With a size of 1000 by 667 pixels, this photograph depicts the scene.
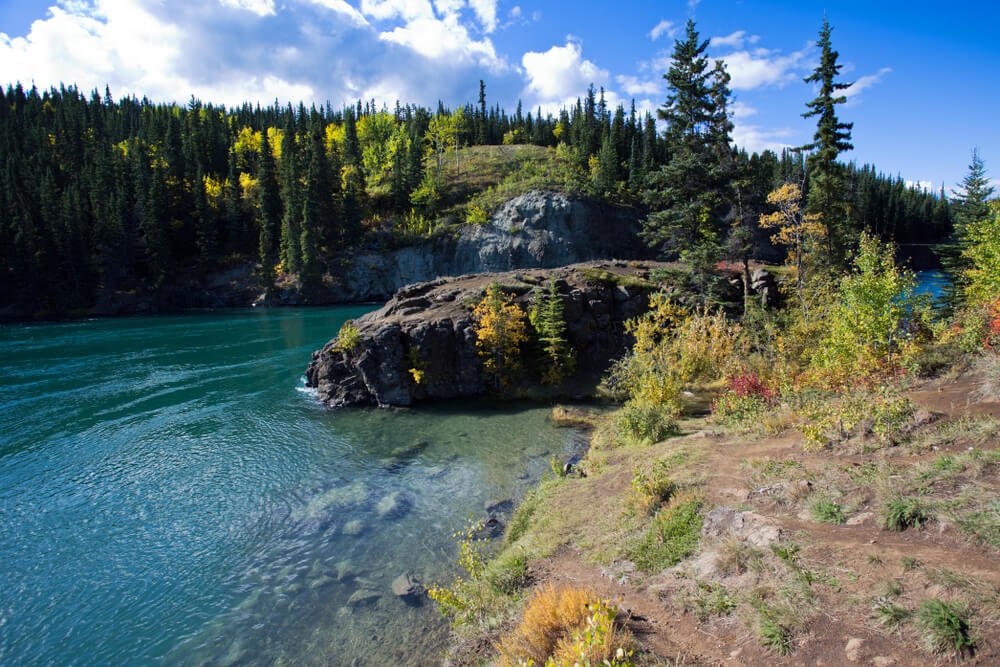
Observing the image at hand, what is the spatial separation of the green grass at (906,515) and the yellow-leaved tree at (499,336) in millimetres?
20132

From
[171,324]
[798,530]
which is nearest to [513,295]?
[798,530]

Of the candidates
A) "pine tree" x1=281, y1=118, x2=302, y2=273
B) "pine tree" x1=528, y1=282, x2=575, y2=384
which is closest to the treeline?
"pine tree" x1=281, y1=118, x2=302, y2=273

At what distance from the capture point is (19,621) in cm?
1200

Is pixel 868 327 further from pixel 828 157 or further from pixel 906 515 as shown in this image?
pixel 828 157

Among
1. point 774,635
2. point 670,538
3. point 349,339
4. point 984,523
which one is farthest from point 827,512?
point 349,339

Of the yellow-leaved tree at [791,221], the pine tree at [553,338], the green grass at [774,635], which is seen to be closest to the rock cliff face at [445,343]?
the pine tree at [553,338]

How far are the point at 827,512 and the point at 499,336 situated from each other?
19.4 meters

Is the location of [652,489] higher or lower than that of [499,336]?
lower

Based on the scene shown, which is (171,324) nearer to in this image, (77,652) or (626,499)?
(77,652)

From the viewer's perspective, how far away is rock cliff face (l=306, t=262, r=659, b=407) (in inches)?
1089

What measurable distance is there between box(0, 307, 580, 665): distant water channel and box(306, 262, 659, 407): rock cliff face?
155cm

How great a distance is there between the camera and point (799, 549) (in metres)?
8.25

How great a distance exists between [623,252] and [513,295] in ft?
186

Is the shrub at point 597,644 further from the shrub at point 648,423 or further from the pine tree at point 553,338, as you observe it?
the pine tree at point 553,338
